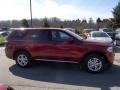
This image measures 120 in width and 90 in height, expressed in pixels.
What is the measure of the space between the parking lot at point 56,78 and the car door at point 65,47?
600 millimetres

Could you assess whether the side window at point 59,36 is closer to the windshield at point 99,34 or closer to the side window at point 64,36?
the side window at point 64,36

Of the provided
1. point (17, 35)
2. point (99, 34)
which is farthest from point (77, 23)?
point (17, 35)

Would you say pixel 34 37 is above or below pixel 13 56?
above

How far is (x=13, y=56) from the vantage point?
1082cm

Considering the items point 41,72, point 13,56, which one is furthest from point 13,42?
point 41,72

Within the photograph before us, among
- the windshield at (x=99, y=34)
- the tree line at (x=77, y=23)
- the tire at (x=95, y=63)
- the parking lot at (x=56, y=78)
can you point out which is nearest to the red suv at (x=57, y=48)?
the tire at (x=95, y=63)

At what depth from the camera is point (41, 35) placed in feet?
34.1

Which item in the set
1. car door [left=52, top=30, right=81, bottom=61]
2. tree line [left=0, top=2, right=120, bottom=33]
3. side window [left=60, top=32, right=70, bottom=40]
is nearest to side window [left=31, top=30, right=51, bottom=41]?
car door [left=52, top=30, right=81, bottom=61]

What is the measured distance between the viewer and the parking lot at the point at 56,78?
25.5 feet

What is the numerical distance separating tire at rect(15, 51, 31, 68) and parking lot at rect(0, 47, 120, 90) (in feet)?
0.79

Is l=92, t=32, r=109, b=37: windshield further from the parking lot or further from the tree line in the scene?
the tree line

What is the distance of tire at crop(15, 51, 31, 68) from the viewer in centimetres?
1056

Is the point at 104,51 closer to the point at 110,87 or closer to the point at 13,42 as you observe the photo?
the point at 110,87

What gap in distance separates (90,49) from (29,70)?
2.58 metres
